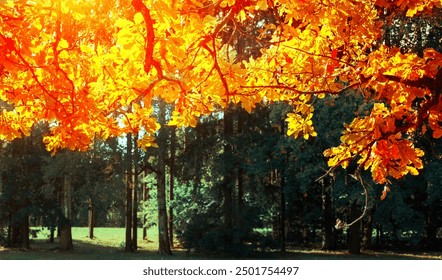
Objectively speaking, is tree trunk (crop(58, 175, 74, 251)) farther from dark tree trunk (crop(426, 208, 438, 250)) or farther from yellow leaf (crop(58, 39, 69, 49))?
yellow leaf (crop(58, 39, 69, 49))

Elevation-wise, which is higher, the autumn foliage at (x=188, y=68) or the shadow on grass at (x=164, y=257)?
the autumn foliage at (x=188, y=68)

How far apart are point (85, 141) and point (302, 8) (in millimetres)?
1969

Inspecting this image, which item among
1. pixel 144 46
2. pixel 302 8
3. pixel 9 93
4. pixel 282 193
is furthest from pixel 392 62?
pixel 282 193

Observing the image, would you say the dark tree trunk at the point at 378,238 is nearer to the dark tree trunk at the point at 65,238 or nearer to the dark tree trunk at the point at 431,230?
the dark tree trunk at the point at 431,230

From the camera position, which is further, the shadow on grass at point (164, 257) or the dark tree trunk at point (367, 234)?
the dark tree trunk at point (367, 234)

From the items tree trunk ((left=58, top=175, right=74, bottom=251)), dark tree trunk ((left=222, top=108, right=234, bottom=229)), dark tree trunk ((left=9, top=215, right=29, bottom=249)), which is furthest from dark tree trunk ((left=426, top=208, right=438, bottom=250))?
dark tree trunk ((left=9, top=215, right=29, bottom=249))

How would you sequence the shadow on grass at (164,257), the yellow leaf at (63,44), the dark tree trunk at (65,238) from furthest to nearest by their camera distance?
1. the dark tree trunk at (65,238)
2. the shadow on grass at (164,257)
3. the yellow leaf at (63,44)

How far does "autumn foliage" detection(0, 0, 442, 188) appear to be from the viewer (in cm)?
355

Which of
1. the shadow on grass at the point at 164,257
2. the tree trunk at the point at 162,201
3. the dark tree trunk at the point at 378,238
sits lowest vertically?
the shadow on grass at the point at 164,257

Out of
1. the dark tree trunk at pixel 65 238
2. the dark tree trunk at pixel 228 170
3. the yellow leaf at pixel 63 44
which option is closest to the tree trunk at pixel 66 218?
the dark tree trunk at pixel 65 238

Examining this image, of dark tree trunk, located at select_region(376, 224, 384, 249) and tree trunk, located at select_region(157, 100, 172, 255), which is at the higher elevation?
tree trunk, located at select_region(157, 100, 172, 255)

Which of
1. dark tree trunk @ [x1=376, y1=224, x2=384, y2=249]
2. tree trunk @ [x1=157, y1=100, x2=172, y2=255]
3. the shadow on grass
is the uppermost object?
tree trunk @ [x1=157, y1=100, x2=172, y2=255]

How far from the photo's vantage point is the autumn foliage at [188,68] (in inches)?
140

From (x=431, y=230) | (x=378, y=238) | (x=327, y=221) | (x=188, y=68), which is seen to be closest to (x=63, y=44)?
(x=188, y=68)
